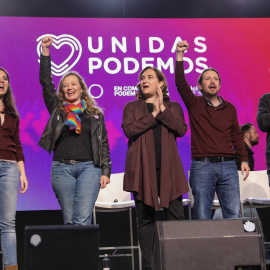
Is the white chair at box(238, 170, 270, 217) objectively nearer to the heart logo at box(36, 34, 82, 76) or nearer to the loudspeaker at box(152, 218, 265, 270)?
the heart logo at box(36, 34, 82, 76)

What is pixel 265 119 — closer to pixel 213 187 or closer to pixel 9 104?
pixel 213 187

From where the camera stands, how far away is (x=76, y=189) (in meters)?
2.90

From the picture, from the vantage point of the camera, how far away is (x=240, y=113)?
17.0ft

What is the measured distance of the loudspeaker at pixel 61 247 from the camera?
229 centimetres

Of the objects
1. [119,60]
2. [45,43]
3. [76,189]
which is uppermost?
[119,60]

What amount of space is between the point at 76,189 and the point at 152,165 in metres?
0.51

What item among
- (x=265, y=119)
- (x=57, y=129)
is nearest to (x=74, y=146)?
(x=57, y=129)

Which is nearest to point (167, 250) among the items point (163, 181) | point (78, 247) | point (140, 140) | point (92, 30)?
point (78, 247)

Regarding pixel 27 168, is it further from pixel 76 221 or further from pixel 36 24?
pixel 76 221

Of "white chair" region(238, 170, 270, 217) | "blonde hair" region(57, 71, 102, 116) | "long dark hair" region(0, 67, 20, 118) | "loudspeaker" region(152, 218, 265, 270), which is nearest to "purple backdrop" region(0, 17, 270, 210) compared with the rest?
"white chair" region(238, 170, 270, 217)

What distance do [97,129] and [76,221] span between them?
61cm

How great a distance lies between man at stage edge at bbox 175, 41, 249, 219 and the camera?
3123 millimetres

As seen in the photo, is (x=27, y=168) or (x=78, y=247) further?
(x=27, y=168)

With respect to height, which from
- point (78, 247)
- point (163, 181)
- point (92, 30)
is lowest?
point (78, 247)
